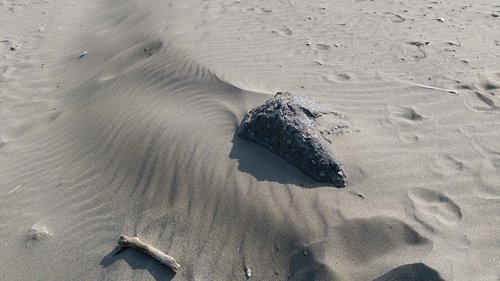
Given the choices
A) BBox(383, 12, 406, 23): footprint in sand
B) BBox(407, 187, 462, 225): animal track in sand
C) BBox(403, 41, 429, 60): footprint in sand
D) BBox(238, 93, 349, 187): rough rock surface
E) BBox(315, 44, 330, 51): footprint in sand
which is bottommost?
BBox(383, 12, 406, 23): footprint in sand

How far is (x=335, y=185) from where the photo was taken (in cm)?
352

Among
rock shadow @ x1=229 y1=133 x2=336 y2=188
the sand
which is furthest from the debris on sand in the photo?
rock shadow @ x1=229 y1=133 x2=336 y2=188

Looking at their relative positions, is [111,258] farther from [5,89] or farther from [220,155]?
[5,89]

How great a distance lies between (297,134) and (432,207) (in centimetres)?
120

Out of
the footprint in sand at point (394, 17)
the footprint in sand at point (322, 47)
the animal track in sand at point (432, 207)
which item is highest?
the animal track in sand at point (432, 207)

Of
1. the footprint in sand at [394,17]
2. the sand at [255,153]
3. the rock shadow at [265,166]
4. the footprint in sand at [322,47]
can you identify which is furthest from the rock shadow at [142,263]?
the footprint in sand at [394,17]

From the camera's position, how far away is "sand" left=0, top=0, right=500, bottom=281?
3191 mm

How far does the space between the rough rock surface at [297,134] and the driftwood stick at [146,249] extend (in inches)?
50.2

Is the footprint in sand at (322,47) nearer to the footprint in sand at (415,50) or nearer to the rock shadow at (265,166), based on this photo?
the footprint in sand at (415,50)

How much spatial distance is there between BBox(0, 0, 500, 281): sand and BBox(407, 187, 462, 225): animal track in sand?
0.6 inches

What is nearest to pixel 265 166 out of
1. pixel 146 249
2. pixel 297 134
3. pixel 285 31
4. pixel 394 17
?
pixel 297 134

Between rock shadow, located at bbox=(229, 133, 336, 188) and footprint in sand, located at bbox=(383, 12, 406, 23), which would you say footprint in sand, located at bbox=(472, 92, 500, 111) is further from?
footprint in sand, located at bbox=(383, 12, 406, 23)

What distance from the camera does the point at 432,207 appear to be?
334 cm

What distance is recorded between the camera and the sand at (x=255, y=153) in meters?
3.19
